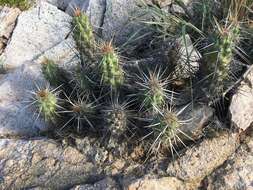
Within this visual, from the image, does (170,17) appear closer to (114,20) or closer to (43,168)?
(114,20)

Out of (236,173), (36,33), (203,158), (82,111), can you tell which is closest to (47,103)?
(82,111)

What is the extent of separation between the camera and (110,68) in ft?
11.9

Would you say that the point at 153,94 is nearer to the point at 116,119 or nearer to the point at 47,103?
the point at 116,119

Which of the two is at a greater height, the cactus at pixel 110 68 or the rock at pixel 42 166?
the cactus at pixel 110 68

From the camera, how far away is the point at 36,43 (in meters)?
5.32

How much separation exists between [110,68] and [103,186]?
89 cm

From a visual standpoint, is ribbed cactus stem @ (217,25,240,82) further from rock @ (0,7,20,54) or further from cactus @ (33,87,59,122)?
rock @ (0,7,20,54)

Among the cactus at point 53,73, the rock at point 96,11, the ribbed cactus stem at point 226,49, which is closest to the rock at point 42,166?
the cactus at point 53,73

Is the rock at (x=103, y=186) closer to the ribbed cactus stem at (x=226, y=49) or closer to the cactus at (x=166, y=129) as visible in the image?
the cactus at (x=166, y=129)

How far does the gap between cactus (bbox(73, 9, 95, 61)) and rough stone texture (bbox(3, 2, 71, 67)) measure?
133cm

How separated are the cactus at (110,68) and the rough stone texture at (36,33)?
5.48ft

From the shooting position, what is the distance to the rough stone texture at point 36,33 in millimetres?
5273

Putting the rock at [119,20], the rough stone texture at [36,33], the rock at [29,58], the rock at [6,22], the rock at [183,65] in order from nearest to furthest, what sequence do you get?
the rock at [183,65], the rock at [29,58], the rock at [119,20], the rough stone texture at [36,33], the rock at [6,22]

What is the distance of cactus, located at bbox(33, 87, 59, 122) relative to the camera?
12.2 ft
